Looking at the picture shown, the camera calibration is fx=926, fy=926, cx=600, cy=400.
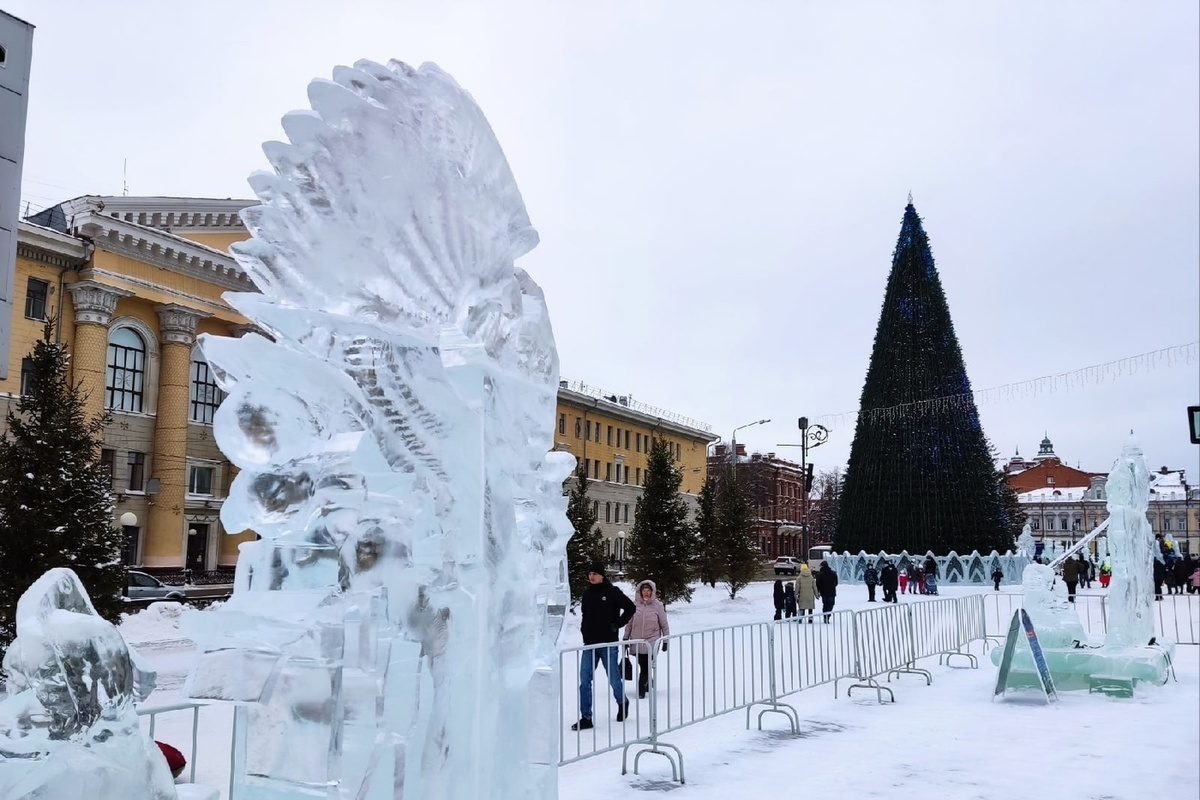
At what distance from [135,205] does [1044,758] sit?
29.9 meters

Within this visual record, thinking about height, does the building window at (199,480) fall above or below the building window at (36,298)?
below

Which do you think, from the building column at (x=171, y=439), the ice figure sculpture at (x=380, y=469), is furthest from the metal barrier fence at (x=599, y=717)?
the building column at (x=171, y=439)

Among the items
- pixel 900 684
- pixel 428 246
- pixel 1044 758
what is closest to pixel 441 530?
pixel 428 246

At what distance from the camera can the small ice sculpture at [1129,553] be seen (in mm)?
10180

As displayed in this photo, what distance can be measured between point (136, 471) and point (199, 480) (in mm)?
2534

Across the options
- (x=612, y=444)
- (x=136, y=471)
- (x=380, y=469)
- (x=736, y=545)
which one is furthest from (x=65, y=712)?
(x=612, y=444)

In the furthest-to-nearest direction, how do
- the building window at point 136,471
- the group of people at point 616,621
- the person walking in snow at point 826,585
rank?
the building window at point 136,471 → the person walking in snow at point 826,585 → the group of people at point 616,621

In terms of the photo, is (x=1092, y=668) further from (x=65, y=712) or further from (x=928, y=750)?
(x=65, y=712)

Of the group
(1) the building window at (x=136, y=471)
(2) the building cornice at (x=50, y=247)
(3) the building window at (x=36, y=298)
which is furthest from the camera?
(1) the building window at (x=136, y=471)

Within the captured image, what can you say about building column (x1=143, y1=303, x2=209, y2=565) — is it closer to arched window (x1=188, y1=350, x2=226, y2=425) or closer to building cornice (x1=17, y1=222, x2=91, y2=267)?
arched window (x1=188, y1=350, x2=226, y2=425)

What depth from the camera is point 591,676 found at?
7.66m

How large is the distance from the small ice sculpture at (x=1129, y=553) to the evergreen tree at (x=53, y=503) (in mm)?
11969

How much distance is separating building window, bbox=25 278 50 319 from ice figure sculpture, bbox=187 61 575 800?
28421 mm

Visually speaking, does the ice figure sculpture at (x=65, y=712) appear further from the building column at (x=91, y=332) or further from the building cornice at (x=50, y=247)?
the building column at (x=91, y=332)
